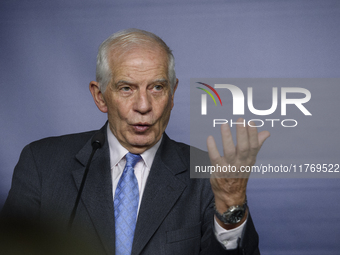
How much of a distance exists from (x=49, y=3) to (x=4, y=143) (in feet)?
2.90

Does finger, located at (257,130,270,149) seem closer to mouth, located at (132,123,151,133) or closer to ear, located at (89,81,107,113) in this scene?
mouth, located at (132,123,151,133)

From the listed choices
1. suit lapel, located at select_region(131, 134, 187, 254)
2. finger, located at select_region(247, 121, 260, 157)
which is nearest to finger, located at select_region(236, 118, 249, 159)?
finger, located at select_region(247, 121, 260, 157)

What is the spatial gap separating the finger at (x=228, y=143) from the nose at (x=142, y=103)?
0.44 meters

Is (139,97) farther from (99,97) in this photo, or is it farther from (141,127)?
(99,97)

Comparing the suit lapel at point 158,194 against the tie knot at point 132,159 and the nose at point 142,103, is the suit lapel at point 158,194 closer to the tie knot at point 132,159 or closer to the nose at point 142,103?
the tie knot at point 132,159

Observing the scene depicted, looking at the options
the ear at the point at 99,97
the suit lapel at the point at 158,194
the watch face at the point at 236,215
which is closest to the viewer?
the watch face at the point at 236,215

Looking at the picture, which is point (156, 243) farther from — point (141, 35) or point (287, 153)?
point (287, 153)

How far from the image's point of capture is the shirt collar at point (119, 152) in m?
1.61

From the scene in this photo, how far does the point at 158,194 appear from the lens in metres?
1.52

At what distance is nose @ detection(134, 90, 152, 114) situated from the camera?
1531 millimetres

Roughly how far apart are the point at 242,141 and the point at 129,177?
54 cm

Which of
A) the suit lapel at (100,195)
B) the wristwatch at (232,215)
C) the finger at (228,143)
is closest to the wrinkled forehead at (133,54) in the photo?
the suit lapel at (100,195)

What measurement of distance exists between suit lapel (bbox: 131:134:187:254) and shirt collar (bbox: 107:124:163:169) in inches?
0.9

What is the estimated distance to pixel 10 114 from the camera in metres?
2.37
